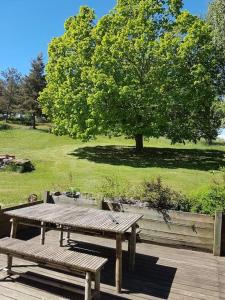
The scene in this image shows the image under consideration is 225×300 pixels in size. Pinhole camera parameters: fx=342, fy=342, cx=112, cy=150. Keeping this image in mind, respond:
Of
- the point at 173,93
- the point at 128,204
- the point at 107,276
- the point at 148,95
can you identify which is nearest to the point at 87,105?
the point at 148,95

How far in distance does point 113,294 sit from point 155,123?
19474 millimetres

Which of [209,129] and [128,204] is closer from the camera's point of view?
[128,204]

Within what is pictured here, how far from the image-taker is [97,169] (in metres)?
21.4

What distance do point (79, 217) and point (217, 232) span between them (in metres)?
3.54

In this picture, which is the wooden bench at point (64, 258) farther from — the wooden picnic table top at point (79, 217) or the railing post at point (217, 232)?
the railing post at point (217, 232)

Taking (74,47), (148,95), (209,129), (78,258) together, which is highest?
(74,47)

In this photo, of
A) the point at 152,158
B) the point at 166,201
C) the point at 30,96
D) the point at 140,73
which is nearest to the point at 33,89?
Answer: the point at 30,96

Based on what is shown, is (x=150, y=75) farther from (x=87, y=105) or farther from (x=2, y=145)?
(x=2, y=145)

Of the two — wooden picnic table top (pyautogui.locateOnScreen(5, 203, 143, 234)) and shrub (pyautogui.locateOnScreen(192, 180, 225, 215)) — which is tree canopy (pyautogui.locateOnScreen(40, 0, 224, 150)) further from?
wooden picnic table top (pyautogui.locateOnScreen(5, 203, 143, 234))

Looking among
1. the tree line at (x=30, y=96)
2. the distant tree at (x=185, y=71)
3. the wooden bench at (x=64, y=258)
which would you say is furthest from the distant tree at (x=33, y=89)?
the wooden bench at (x=64, y=258)

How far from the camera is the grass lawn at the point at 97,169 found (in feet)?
51.8

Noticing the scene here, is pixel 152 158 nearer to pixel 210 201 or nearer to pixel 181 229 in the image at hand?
pixel 210 201

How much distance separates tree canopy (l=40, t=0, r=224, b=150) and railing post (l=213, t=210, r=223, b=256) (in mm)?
16504

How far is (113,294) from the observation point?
21.1 feet
